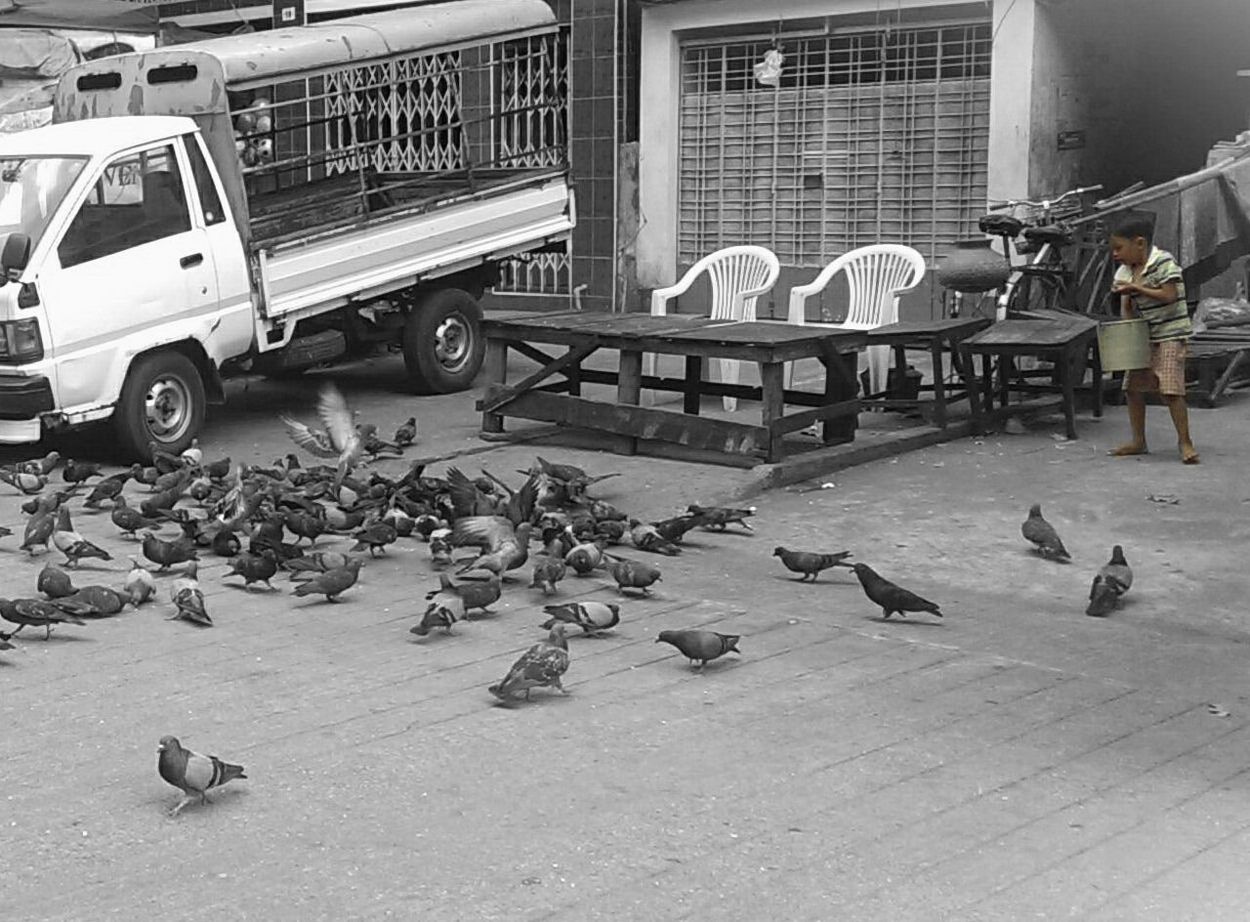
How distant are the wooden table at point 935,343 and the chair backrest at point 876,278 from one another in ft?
2.96

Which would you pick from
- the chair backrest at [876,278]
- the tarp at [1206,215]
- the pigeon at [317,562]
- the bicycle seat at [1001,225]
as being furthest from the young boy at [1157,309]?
the pigeon at [317,562]

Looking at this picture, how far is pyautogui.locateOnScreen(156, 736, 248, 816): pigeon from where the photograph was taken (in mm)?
4918

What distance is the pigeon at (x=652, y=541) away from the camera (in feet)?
27.4

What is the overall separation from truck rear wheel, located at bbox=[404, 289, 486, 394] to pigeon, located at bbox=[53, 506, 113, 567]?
200 inches

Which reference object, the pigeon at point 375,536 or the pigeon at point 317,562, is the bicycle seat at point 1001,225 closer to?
the pigeon at point 375,536

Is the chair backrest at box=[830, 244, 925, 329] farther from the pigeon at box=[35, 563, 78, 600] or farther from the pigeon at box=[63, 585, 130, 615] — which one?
the pigeon at box=[35, 563, 78, 600]

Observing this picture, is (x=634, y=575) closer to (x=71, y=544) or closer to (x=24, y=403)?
(x=71, y=544)

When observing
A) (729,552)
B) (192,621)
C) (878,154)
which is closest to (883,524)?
(729,552)

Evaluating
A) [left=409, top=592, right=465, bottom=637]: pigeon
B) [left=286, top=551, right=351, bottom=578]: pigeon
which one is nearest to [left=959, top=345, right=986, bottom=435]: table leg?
[left=286, top=551, right=351, bottom=578]: pigeon

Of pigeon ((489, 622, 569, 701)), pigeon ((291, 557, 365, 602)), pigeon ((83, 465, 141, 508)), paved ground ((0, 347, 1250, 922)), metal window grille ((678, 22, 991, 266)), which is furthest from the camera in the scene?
metal window grille ((678, 22, 991, 266))

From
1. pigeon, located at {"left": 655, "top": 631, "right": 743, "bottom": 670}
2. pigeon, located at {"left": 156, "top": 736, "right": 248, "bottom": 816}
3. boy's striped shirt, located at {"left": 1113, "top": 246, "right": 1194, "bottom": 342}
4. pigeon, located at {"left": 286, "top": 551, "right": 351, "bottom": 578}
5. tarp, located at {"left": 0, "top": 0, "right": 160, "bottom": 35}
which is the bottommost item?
pigeon, located at {"left": 286, "top": 551, "right": 351, "bottom": 578}

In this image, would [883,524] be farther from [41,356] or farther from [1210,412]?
[41,356]

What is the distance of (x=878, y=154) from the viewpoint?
15.9 meters

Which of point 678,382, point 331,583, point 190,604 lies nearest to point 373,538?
point 331,583
